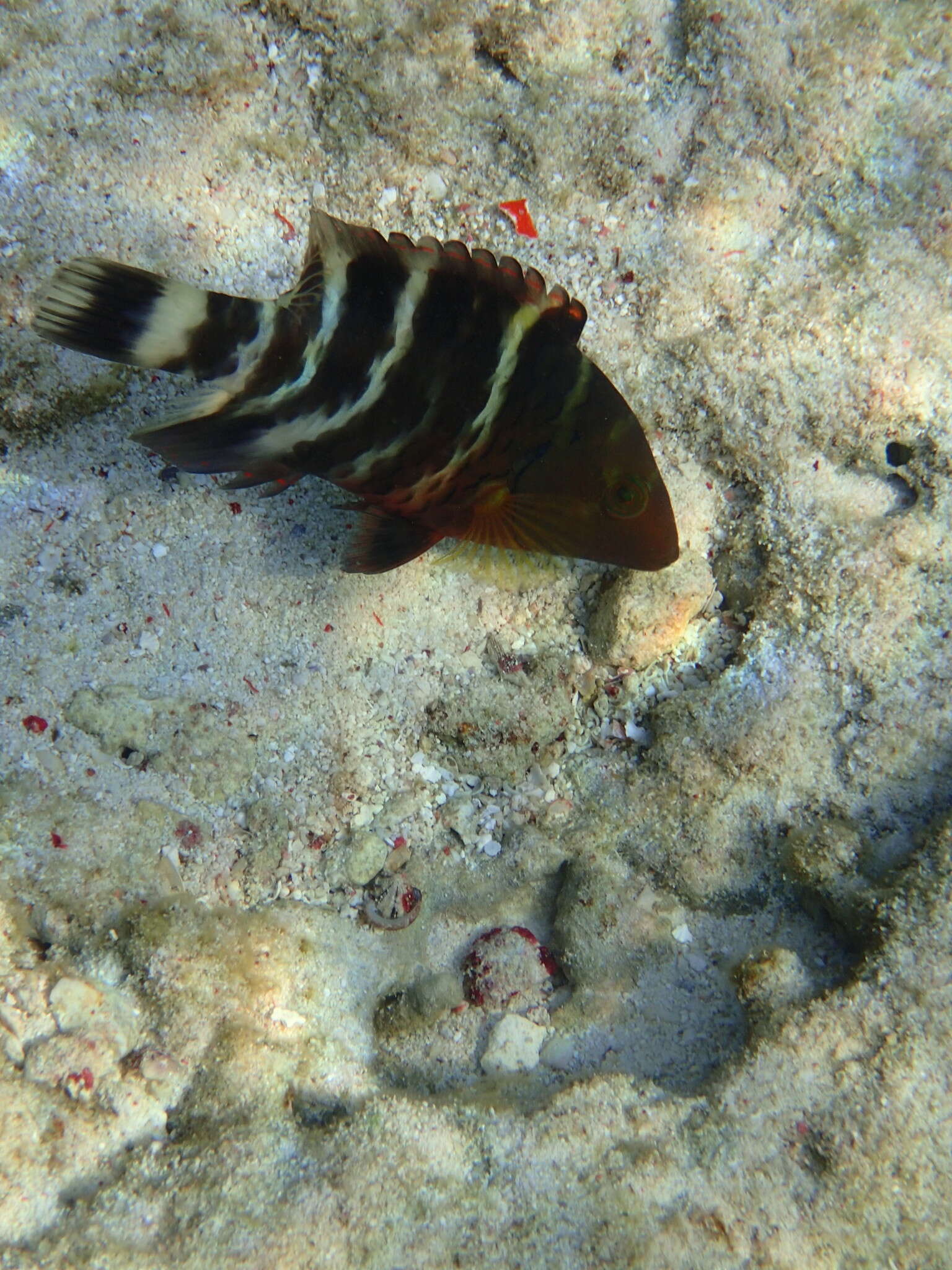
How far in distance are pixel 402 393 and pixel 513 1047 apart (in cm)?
223

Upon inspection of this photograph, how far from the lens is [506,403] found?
7.31ft

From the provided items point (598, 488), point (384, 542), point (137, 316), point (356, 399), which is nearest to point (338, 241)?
point (356, 399)

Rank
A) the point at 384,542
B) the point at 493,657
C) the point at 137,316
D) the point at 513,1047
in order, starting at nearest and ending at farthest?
the point at 137,316 < the point at 384,542 < the point at 513,1047 < the point at 493,657

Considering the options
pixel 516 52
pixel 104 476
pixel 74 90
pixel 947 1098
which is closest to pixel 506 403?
pixel 104 476

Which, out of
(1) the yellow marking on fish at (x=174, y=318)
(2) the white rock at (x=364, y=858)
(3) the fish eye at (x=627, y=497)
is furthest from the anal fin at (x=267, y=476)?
(2) the white rock at (x=364, y=858)

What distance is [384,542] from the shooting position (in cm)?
246

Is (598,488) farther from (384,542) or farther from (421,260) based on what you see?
(421,260)

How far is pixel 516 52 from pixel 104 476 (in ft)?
7.88

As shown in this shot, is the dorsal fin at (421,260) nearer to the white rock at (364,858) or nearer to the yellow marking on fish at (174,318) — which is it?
the yellow marking on fish at (174,318)

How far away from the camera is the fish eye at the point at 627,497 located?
2.32 meters

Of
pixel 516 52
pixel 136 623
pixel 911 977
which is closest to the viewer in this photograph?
pixel 911 977

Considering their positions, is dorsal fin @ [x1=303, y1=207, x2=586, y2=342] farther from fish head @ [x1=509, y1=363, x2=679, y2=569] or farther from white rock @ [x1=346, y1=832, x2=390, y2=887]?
white rock @ [x1=346, y1=832, x2=390, y2=887]

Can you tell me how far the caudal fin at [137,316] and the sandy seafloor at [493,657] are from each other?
0.89 metres

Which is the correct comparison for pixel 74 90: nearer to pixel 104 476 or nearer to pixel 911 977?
pixel 104 476
